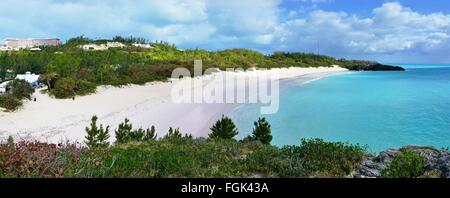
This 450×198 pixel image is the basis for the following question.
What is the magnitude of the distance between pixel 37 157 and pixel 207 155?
295 cm

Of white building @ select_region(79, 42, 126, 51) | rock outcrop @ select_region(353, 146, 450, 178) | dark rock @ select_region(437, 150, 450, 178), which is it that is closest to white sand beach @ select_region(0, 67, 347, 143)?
rock outcrop @ select_region(353, 146, 450, 178)

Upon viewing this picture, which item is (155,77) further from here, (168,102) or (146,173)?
(146,173)

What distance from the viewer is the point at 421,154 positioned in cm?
699

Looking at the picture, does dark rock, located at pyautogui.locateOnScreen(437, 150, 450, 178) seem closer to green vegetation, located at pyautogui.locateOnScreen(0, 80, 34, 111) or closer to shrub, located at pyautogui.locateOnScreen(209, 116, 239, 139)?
shrub, located at pyautogui.locateOnScreen(209, 116, 239, 139)

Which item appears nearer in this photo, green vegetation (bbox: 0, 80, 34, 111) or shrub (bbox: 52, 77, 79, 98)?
green vegetation (bbox: 0, 80, 34, 111)

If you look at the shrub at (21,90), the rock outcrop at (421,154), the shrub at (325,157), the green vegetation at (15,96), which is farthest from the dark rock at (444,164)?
the shrub at (21,90)

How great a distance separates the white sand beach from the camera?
17.2 metres

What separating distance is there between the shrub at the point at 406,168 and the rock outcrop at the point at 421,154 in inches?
6.7

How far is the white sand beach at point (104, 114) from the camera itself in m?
17.2

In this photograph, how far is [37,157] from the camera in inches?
198

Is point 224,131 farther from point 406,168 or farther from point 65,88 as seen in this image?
point 65,88

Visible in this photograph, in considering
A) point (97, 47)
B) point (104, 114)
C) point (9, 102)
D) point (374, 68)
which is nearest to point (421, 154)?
point (104, 114)

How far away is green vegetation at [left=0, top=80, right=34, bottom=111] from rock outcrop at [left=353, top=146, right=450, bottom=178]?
61.1 ft

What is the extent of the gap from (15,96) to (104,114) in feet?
16.7
